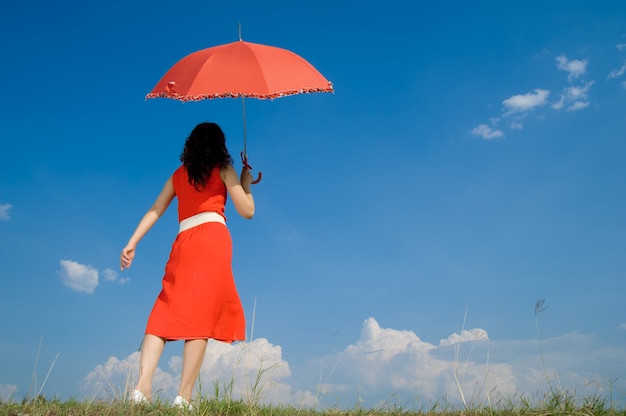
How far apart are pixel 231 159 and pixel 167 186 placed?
0.73m

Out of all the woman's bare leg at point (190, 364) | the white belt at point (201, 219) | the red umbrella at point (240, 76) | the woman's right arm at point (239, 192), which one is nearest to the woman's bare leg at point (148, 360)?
the woman's bare leg at point (190, 364)

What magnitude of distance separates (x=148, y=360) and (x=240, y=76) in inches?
110

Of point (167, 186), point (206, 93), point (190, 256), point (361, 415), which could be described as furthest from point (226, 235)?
point (361, 415)

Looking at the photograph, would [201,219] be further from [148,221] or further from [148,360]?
[148,360]

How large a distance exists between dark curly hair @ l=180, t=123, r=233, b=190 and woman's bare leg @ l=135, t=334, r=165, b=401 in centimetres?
146

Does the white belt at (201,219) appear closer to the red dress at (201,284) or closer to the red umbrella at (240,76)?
the red dress at (201,284)

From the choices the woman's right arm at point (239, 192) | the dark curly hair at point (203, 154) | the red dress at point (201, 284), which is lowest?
the red dress at point (201, 284)

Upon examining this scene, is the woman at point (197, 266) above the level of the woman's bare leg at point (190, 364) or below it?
above

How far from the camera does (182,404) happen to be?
6.23m

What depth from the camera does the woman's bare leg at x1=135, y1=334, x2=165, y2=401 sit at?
6457 mm

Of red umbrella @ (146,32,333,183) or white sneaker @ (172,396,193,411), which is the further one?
red umbrella @ (146,32,333,183)

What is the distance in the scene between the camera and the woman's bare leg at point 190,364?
643 cm

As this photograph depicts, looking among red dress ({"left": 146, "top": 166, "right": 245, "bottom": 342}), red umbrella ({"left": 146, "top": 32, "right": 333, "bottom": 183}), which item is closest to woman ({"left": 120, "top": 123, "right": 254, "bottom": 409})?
red dress ({"left": 146, "top": 166, "right": 245, "bottom": 342})

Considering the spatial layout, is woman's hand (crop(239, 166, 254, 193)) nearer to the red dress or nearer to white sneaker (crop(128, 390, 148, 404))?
the red dress
